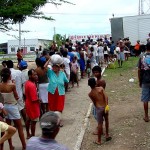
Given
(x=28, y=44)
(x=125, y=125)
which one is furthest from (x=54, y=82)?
(x=28, y=44)

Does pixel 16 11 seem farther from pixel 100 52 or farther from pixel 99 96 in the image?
pixel 100 52

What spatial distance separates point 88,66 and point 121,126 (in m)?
10.5


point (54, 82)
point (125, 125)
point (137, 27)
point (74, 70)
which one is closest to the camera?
point (54, 82)

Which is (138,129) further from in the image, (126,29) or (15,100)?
(126,29)

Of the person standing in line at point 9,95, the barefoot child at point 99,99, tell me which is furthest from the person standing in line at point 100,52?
the person standing in line at point 9,95

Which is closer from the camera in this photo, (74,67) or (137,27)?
(74,67)

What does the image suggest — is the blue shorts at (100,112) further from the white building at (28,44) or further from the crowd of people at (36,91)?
the white building at (28,44)

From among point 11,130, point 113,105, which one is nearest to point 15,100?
point 11,130

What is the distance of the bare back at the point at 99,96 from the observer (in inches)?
313

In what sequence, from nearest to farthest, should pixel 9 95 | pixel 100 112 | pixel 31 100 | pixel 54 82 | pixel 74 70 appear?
pixel 9 95
pixel 100 112
pixel 31 100
pixel 54 82
pixel 74 70

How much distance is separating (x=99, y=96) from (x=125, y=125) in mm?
1842

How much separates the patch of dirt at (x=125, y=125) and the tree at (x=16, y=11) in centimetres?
382

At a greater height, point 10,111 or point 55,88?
point 55,88

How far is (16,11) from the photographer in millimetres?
11930
